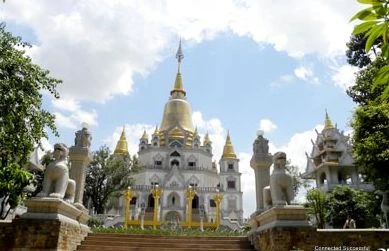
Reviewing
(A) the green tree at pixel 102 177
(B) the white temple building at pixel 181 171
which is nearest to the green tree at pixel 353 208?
(A) the green tree at pixel 102 177

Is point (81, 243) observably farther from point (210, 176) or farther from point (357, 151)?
point (210, 176)

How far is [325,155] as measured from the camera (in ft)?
126

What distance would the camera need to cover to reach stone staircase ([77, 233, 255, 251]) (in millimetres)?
10834

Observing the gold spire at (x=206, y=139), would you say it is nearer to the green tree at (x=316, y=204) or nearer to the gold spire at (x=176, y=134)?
the gold spire at (x=176, y=134)

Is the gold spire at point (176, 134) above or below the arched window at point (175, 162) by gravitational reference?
above

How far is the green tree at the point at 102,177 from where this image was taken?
2948 cm

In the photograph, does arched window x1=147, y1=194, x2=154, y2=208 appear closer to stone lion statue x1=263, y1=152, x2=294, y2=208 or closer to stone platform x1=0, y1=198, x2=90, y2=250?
stone platform x1=0, y1=198, x2=90, y2=250

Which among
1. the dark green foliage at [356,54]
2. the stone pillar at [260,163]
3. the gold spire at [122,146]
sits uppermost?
the gold spire at [122,146]

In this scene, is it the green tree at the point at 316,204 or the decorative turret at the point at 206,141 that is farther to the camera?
the decorative turret at the point at 206,141

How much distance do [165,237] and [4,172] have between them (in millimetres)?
5284

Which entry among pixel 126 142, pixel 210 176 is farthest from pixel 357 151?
pixel 126 142

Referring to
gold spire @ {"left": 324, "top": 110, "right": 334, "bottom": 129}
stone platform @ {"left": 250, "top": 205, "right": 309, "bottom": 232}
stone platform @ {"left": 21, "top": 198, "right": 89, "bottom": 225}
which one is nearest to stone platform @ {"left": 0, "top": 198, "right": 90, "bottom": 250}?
stone platform @ {"left": 21, "top": 198, "right": 89, "bottom": 225}

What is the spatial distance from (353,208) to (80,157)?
68.2ft

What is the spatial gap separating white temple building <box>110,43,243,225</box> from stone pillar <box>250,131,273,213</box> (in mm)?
39460
